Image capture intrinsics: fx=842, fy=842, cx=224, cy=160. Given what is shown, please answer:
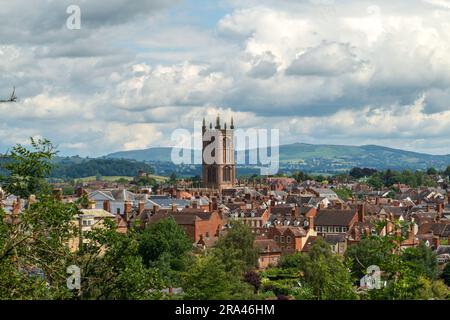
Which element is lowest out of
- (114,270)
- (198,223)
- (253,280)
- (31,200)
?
(253,280)

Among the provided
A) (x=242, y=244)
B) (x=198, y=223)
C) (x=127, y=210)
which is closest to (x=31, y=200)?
(x=242, y=244)

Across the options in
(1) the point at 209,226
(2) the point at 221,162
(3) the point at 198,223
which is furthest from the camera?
(2) the point at 221,162

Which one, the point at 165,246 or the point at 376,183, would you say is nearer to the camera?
the point at 165,246

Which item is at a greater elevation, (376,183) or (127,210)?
(127,210)

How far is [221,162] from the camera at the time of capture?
495ft

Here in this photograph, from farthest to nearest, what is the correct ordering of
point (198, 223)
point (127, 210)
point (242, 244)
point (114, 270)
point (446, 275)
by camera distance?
point (127, 210), point (198, 223), point (242, 244), point (446, 275), point (114, 270)

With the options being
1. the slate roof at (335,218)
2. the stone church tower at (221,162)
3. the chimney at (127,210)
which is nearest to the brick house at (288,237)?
the slate roof at (335,218)

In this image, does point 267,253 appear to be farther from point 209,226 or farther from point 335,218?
point 335,218

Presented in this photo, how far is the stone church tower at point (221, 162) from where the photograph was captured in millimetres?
150750

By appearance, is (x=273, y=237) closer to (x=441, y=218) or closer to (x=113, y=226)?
(x=441, y=218)

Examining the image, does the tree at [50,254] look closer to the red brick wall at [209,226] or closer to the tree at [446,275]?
the tree at [446,275]

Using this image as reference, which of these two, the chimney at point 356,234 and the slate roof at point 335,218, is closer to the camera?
the chimney at point 356,234
